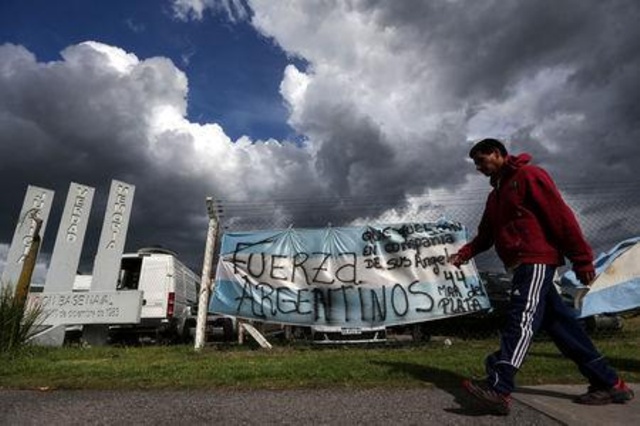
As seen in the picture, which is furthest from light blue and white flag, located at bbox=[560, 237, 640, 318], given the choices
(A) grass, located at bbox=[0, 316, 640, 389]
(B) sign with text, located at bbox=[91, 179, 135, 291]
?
(B) sign with text, located at bbox=[91, 179, 135, 291]

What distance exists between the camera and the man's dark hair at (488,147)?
13.9 feet

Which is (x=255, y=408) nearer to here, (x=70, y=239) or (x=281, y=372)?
(x=281, y=372)

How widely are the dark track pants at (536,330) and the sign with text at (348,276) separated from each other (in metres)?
4.94

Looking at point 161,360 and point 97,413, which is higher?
point 161,360

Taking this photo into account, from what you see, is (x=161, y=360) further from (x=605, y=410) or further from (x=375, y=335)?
(x=605, y=410)

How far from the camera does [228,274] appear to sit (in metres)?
9.25

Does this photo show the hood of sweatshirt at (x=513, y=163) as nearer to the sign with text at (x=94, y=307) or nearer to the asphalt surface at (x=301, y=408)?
the asphalt surface at (x=301, y=408)

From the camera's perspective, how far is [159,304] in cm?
1365

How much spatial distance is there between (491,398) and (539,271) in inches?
36.4

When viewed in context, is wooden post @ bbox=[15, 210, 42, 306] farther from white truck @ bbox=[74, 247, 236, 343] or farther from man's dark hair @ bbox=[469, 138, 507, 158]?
man's dark hair @ bbox=[469, 138, 507, 158]

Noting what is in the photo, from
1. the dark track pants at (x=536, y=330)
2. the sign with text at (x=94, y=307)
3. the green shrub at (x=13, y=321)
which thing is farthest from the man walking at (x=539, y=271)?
the sign with text at (x=94, y=307)

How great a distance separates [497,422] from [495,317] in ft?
25.4

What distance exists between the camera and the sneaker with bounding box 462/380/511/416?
11.7 ft

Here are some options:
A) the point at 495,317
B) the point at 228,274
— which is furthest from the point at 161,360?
the point at 495,317
